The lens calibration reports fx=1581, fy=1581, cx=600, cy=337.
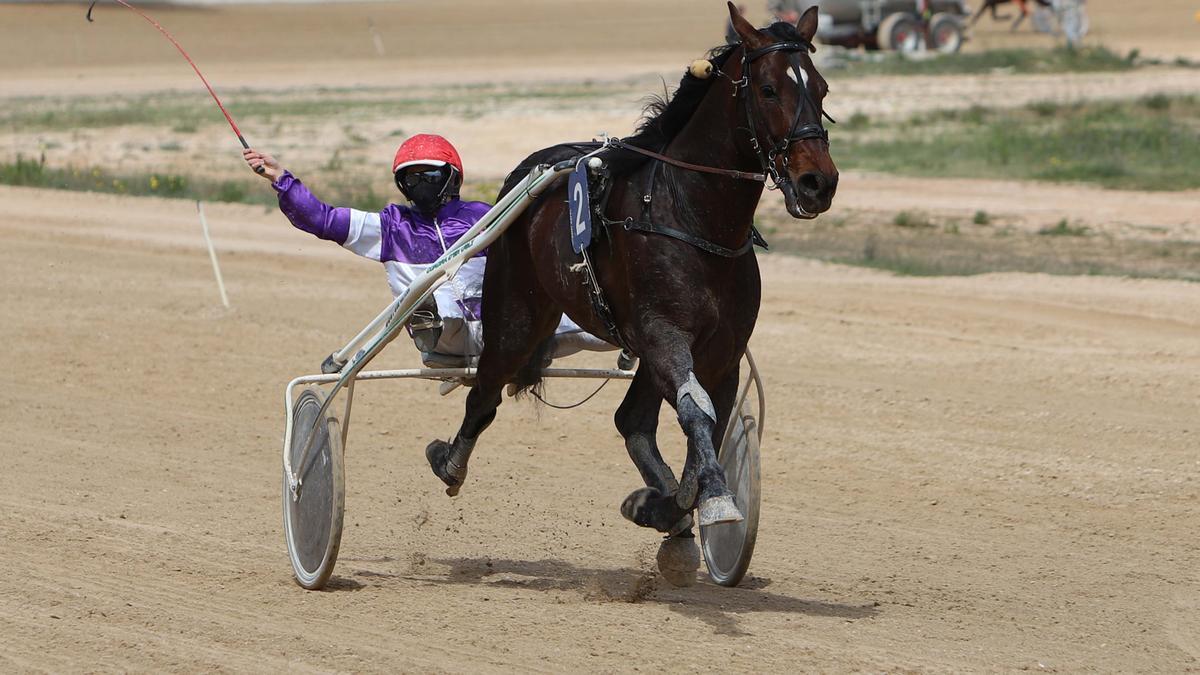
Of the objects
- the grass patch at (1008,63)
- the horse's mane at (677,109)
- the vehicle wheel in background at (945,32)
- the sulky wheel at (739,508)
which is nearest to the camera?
the horse's mane at (677,109)

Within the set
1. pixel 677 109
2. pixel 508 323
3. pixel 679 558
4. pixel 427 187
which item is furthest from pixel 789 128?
pixel 427 187

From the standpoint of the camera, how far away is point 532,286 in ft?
20.0

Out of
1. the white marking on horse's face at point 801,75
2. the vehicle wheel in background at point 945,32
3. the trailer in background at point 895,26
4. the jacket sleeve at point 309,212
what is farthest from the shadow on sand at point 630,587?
the vehicle wheel in background at point 945,32

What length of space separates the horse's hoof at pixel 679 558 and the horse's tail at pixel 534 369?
113 centimetres

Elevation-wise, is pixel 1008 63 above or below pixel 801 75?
above

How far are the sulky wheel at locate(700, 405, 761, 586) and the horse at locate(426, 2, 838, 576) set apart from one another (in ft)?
1.03

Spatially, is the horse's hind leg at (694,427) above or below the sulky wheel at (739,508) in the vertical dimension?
above

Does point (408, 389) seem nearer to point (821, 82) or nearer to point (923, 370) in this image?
point (923, 370)

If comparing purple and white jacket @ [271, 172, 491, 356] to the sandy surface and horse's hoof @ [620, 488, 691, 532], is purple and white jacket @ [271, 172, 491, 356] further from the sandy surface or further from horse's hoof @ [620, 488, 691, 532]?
horse's hoof @ [620, 488, 691, 532]

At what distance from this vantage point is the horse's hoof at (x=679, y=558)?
5512 mm

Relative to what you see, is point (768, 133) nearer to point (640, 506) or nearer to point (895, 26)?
point (640, 506)

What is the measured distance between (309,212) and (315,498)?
1085 millimetres

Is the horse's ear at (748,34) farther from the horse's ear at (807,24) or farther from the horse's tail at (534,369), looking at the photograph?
the horse's tail at (534,369)

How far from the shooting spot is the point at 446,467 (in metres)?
6.59
